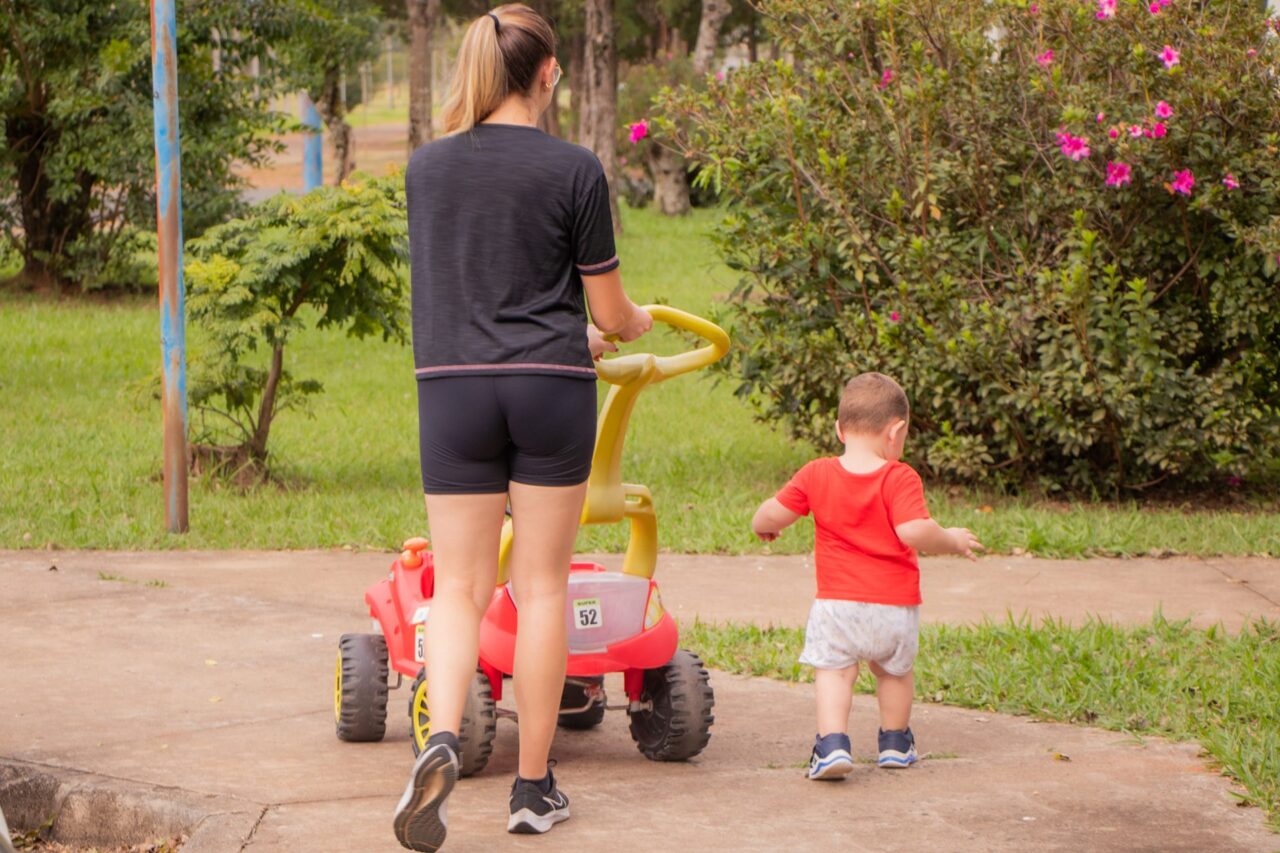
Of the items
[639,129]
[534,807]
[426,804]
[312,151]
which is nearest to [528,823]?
[534,807]

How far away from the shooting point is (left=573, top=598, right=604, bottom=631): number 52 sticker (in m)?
4.31

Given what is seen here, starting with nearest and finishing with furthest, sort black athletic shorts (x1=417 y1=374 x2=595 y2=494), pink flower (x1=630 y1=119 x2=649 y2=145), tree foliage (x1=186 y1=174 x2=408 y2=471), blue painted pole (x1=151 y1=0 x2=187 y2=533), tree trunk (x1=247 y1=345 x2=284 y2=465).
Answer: black athletic shorts (x1=417 y1=374 x2=595 y2=494) → blue painted pole (x1=151 y1=0 x2=187 y2=533) → tree foliage (x1=186 y1=174 x2=408 y2=471) → pink flower (x1=630 y1=119 x2=649 y2=145) → tree trunk (x1=247 y1=345 x2=284 y2=465)

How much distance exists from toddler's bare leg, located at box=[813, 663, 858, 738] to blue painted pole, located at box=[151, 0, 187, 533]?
436 cm

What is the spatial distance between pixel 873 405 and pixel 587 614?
908 mm

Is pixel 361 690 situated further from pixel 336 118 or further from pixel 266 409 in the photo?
pixel 336 118

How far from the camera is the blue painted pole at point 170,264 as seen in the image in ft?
25.6

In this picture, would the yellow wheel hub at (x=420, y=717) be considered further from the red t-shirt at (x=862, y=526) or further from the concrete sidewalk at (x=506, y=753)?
the red t-shirt at (x=862, y=526)

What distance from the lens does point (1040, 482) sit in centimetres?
895

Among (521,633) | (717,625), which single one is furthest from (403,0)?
(521,633)

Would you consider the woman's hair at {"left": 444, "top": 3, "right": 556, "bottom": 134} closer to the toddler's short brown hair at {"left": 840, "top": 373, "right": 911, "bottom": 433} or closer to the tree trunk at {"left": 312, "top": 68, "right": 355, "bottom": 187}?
the toddler's short brown hair at {"left": 840, "top": 373, "right": 911, "bottom": 433}

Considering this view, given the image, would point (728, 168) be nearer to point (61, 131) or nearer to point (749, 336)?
point (749, 336)

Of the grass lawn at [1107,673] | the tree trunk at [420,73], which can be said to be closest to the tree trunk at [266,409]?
the grass lawn at [1107,673]

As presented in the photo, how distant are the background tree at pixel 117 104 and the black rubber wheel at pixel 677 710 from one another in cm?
1313

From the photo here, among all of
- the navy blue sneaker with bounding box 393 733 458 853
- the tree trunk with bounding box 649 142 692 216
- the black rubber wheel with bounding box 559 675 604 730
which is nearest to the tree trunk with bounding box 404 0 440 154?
the tree trunk with bounding box 649 142 692 216
